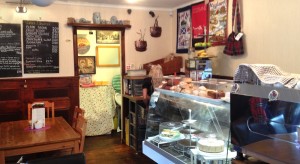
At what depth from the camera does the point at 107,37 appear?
19.8ft

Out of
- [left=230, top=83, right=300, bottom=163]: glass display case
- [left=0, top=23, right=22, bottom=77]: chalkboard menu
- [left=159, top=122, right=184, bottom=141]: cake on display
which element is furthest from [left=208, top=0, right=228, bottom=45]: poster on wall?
[left=0, top=23, right=22, bottom=77]: chalkboard menu

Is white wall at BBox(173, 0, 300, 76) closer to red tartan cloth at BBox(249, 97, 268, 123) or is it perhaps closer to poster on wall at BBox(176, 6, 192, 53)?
poster on wall at BBox(176, 6, 192, 53)

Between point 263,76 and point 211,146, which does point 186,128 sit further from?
point 263,76

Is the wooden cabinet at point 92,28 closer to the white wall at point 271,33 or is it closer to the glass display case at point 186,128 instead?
the white wall at point 271,33

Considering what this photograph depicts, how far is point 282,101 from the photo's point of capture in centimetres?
113

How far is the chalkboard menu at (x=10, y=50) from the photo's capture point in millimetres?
4168

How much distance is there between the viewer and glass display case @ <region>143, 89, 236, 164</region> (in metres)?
1.84

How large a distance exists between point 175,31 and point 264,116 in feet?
13.5

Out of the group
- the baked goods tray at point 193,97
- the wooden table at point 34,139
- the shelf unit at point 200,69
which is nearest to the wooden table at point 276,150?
the baked goods tray at point 193,97

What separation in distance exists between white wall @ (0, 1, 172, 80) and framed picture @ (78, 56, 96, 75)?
117cm

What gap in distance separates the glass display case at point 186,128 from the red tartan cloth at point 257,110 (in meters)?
0.28

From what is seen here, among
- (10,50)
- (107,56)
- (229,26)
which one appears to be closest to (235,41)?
(229,26)

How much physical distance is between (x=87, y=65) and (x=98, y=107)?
103 centimetres

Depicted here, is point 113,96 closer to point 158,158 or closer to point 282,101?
point 158,158
